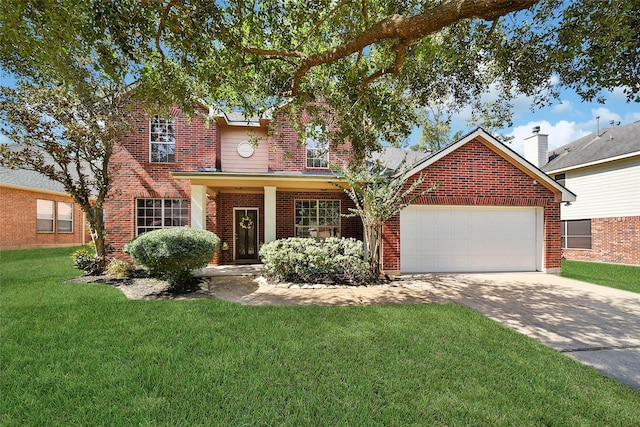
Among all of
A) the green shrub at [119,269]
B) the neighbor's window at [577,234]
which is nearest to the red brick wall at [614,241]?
the neighbor's window at [577,234]

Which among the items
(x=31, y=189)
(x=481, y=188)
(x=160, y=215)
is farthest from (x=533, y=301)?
(x=31, y=189)

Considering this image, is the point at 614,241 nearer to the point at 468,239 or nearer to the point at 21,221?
the point at 468,239

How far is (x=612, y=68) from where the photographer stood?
5.33 m

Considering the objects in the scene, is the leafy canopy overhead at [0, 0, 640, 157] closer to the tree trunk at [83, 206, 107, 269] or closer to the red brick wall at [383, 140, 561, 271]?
the red brick wall at [383, 140, 561, 271]

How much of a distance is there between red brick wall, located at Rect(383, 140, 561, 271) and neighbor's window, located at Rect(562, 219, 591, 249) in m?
7.45

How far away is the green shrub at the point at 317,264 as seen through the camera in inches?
335

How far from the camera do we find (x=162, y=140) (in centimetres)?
1177

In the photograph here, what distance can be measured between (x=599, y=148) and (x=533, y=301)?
14.2 m

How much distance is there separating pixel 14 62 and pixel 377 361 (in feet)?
39.1

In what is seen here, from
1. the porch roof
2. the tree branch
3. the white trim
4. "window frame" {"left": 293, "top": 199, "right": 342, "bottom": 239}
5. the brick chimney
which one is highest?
the brick chimney

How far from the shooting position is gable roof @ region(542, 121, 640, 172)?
1382cm

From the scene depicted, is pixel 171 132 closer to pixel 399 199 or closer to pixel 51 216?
pixel 399 199

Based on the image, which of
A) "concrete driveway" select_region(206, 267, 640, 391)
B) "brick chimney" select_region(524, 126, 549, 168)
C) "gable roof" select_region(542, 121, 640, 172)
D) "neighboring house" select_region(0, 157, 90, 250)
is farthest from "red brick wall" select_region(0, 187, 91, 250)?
"brick chimney" select_region(524, 126, 549, 168)

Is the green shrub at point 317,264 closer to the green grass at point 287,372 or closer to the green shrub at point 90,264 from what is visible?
the green grass at point 287,372
